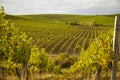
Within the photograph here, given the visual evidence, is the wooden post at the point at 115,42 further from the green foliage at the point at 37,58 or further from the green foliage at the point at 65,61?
the green foliage at the point at 65,61

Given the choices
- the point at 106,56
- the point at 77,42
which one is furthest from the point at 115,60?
the point at 77,42

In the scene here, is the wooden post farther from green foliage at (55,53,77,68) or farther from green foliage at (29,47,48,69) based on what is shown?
green foliage at (55,53,77,68)

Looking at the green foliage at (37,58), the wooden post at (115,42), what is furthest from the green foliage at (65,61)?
the wooden post at (115,42)

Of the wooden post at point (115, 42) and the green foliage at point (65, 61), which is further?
the green foliage at point (65, 61)

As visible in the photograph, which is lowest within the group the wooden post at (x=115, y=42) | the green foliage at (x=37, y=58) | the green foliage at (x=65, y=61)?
the green foliage at (x=65, y=61)

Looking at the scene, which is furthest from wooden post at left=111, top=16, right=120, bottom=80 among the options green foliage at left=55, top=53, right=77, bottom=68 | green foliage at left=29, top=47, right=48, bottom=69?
green foliage at left=55, top=53, right=77, bottom=68

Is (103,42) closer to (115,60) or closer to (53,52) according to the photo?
(115,60)

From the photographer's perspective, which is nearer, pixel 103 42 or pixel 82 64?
pixel 103 42

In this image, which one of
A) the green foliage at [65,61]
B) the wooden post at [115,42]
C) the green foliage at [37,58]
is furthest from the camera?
the green foliage at [65,61]

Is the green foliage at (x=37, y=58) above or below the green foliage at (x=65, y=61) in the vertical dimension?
above

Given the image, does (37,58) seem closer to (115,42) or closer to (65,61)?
(115,42)

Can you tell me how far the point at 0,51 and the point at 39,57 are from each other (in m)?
15.6

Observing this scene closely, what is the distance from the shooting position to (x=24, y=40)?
1894 cm

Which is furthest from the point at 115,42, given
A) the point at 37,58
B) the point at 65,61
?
the point at 65,61
